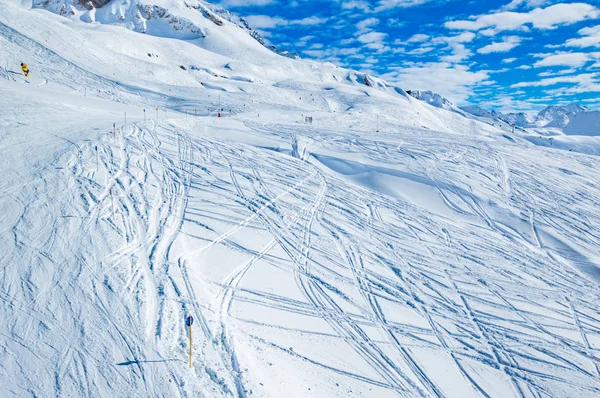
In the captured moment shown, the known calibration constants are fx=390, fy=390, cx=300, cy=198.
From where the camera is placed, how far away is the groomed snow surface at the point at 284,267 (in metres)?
5.57

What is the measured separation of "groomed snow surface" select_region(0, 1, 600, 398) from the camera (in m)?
5.57

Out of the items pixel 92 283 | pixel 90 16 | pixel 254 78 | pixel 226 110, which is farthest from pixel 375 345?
→ pixel 90 16

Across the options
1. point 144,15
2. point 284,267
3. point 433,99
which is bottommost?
point 284,267

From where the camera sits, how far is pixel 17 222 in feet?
27.3

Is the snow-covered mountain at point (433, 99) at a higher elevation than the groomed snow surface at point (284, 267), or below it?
higher

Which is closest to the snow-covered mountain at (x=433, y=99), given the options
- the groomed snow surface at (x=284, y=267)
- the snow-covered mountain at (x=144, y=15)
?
the snow-covered mountain at (x=144, y=15)

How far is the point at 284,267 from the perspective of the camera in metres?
8.62

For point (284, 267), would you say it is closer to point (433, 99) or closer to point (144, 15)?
point (144, 15)

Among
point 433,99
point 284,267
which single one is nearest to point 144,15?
point 284,267

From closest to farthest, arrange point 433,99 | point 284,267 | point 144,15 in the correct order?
point 284,267 → point 144,15 → point 433,99

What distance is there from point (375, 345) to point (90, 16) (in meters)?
121

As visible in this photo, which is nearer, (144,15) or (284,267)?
(284,267)

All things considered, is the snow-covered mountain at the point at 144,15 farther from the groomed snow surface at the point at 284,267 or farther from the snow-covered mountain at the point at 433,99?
the snow-covered mountain at the point at 433,99

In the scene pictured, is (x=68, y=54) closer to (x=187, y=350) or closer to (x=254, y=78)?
(x=254, y=78)
